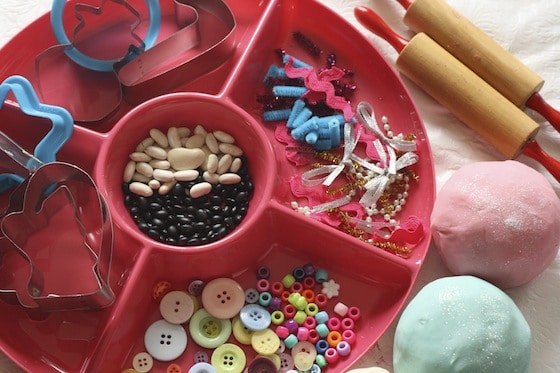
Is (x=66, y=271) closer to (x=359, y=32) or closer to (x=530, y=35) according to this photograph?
(x=359, y=32)

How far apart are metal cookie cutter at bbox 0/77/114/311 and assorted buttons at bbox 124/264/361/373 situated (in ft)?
0.35

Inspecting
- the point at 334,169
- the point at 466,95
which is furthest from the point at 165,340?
the point at 466,95

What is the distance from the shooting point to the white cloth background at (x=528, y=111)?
117 centimetres

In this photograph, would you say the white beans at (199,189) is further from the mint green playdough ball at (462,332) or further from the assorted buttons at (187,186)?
the mint green playdough ball at (462,332)

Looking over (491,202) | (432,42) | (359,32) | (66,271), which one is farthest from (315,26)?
(66,271)

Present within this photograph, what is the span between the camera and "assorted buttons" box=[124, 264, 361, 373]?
1116 mm

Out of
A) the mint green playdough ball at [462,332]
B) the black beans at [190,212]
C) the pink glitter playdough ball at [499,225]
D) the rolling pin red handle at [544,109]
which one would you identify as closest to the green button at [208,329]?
the black beans at [190,212]

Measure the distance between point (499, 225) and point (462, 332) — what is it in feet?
0.57

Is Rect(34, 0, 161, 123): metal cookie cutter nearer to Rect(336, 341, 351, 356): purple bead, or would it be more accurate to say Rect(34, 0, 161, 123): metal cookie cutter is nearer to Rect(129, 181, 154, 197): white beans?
Rect(129, 181, 154, 197): white beans

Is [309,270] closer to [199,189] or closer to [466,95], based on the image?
[199,189]

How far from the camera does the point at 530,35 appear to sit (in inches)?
55.1

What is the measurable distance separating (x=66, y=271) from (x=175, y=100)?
0.31 meters

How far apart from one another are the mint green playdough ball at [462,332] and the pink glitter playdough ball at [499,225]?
0.15 ft

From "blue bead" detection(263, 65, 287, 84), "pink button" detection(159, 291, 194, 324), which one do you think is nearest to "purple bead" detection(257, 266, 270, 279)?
"pink button" detection(159, 291, 194, 324)
